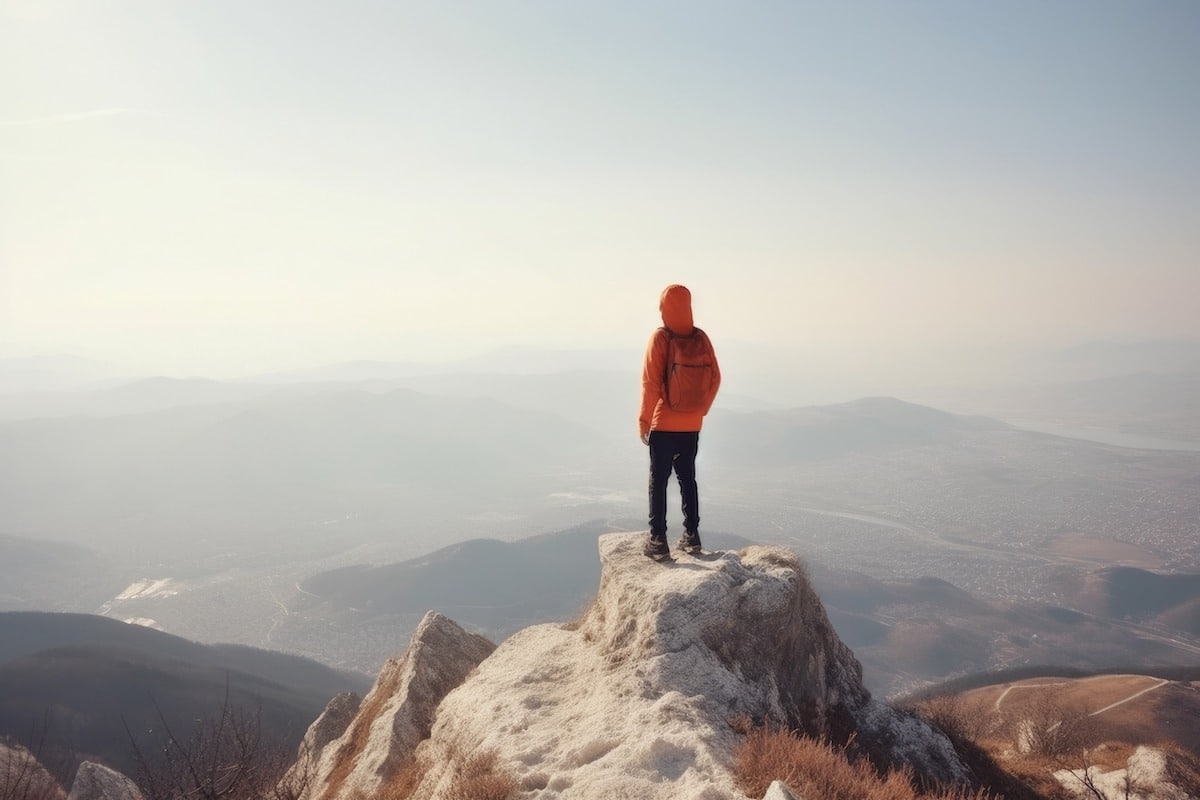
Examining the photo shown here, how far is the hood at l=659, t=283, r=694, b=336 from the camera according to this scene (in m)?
10.9

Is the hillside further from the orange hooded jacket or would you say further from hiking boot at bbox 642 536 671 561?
the orange hooded jacket

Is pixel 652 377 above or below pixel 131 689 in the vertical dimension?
above

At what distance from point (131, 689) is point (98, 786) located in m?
88.6

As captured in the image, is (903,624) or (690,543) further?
(903,624)

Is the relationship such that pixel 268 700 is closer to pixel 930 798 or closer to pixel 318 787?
pixel 318 787

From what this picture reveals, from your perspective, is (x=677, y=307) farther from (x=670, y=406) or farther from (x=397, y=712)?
(x=397, y=712)

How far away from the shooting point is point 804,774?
7422mm

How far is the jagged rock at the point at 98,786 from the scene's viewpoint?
20328 millimetres

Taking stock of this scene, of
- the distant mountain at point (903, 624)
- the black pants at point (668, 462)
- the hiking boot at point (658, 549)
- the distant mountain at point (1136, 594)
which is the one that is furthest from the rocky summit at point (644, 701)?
the distant mountain at point (1136, 594)

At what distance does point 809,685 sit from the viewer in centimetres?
1234

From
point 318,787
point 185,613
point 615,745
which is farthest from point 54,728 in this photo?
point 185,613

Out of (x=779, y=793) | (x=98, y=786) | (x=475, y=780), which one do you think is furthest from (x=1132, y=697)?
(x=98, y=786)

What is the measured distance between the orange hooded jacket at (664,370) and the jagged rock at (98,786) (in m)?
21.7

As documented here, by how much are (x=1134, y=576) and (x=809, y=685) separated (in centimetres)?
24218
